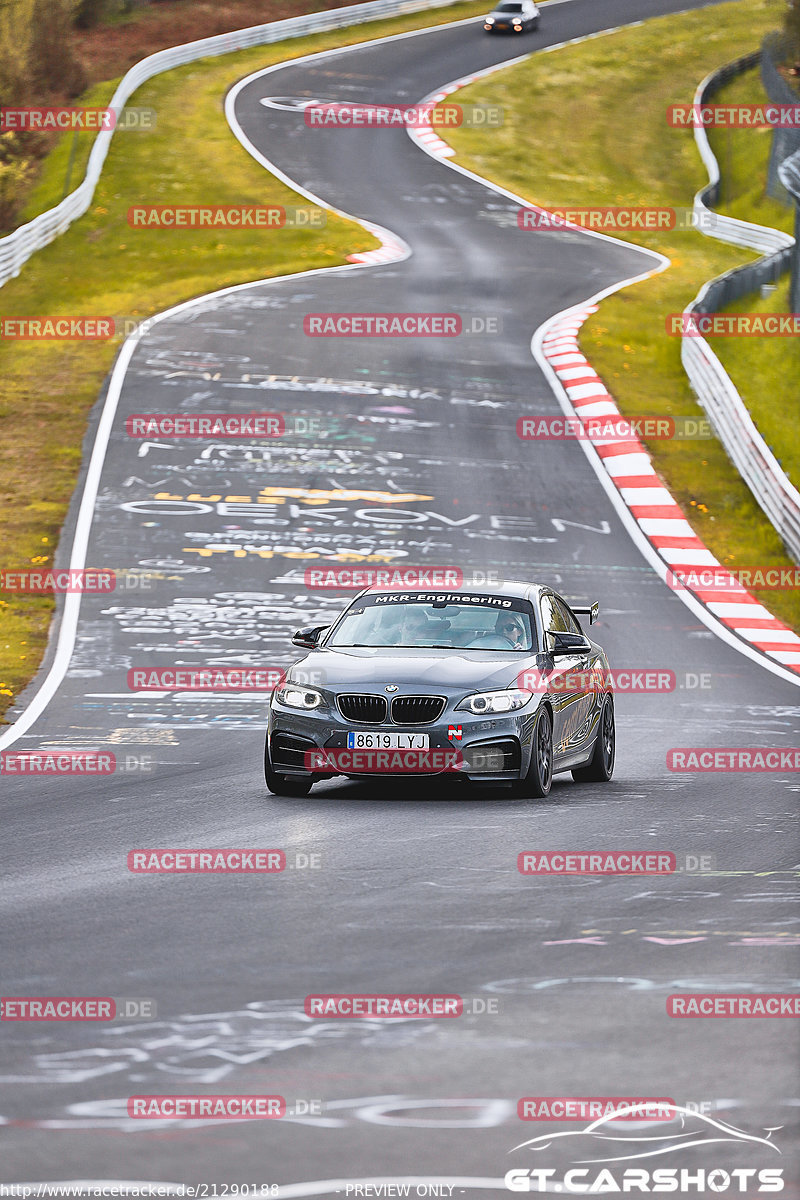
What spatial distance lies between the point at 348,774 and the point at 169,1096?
5.94 m

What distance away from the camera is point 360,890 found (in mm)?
8258

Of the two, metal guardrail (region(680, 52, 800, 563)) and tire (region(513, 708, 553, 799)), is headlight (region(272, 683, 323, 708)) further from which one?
metal guardrail (region(680, 52, 800, 563))

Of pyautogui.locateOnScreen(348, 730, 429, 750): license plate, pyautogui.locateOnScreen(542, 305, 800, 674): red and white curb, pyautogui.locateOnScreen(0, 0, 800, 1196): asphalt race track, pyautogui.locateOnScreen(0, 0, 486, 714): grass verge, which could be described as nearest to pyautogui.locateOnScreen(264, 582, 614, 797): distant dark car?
pyautogui.locateOnScreen(348, 730, 429, 750): license plate

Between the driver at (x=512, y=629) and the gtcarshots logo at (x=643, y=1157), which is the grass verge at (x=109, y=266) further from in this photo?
the gtcarshots logo at (x=643, y=1157)

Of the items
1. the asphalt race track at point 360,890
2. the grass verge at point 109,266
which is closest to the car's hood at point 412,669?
the asphalt race track at point 360,890

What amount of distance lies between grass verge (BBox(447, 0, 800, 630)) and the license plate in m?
10.9

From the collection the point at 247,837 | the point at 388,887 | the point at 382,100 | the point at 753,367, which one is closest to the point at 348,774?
the point at 247,837

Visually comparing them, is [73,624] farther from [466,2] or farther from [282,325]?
[466,2]

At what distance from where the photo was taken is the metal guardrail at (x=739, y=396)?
24234 millimetres

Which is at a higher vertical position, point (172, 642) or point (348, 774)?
point (348, 774)

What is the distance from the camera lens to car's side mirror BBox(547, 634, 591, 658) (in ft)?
39.6

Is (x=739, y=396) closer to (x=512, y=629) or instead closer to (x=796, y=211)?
(x=796, y=211)

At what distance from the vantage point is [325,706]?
1121cm

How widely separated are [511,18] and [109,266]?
1440 inches
